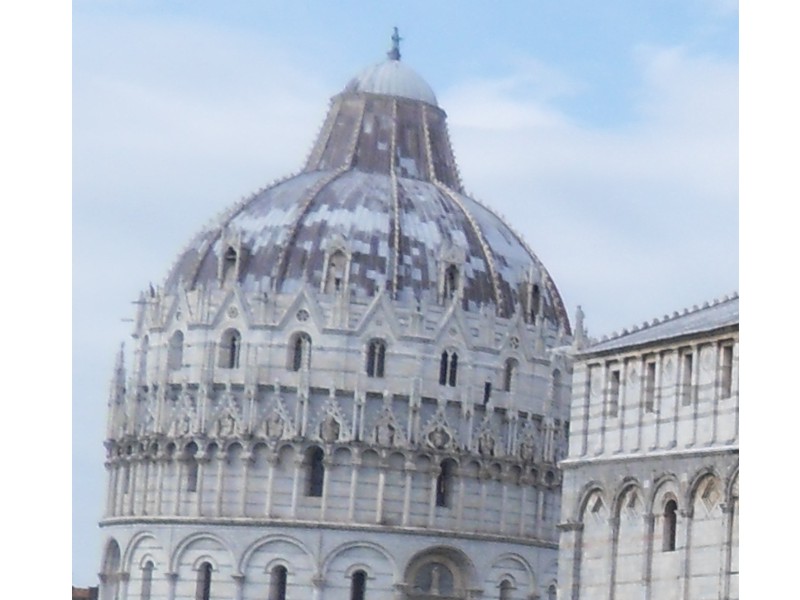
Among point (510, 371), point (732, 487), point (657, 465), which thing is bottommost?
point (732, 487)

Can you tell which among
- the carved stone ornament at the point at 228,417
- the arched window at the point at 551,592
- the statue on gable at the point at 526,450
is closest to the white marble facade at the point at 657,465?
the carved stone ornament at the point at 228,417

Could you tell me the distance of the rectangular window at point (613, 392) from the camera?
56938 mm

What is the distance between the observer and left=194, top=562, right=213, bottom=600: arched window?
84188 mm

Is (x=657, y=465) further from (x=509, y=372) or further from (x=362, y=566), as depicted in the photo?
(x=509, y=372)

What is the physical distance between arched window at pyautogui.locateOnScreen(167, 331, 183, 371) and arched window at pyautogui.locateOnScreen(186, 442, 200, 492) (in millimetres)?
2886

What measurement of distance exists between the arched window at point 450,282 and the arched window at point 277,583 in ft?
33.7

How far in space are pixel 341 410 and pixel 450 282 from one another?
232 inches

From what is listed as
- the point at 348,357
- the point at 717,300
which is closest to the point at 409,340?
the point at 348,357

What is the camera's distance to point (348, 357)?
84.4 metres

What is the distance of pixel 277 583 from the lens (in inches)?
3292

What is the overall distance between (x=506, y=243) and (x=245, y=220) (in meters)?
8.69

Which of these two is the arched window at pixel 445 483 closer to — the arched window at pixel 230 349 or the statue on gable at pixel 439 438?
the statue on gable at pixel 439 438

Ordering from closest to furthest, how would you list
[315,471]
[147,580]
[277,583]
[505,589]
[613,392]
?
[613,392]
[277,583]
[315,471]
[505,589]
[147,580]

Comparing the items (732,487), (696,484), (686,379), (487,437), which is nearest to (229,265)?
(487,437)
